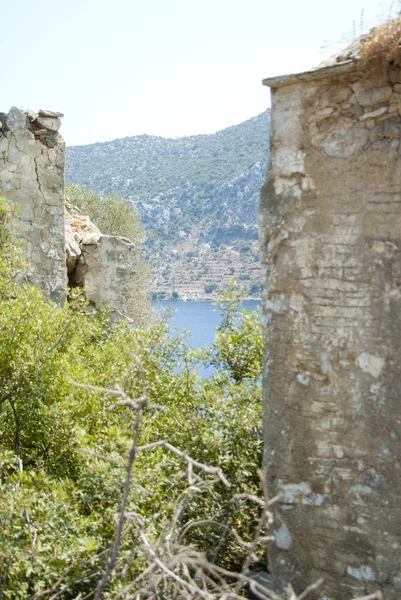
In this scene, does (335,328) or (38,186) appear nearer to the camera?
(335,328)

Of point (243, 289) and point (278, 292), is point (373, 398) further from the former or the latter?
point (243, 289)

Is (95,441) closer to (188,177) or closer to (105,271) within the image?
(105,271)

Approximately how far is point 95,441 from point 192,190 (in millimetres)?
63834

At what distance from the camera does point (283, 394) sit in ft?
13.6

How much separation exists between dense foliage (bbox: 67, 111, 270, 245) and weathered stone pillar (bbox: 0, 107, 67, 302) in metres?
47.3

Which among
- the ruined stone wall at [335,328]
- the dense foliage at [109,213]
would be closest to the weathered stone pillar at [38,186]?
the ruined stone wall at [335,328]

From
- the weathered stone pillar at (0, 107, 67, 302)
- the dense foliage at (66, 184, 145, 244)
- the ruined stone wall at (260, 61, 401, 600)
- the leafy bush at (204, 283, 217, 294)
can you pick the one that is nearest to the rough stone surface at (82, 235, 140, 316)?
the weathered stone pillar at (0, 107, 67, 302)

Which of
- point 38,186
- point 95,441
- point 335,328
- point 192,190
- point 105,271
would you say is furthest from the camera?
point 192,190

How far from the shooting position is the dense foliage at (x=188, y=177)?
6175cm

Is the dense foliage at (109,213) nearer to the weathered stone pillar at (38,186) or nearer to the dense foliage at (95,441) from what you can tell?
the weathered stone pillar at (38,186)

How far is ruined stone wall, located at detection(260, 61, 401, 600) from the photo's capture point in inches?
150

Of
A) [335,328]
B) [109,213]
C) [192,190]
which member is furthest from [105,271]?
[192,190]

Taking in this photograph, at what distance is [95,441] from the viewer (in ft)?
17.4

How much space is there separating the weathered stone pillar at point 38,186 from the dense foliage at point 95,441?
267cm
